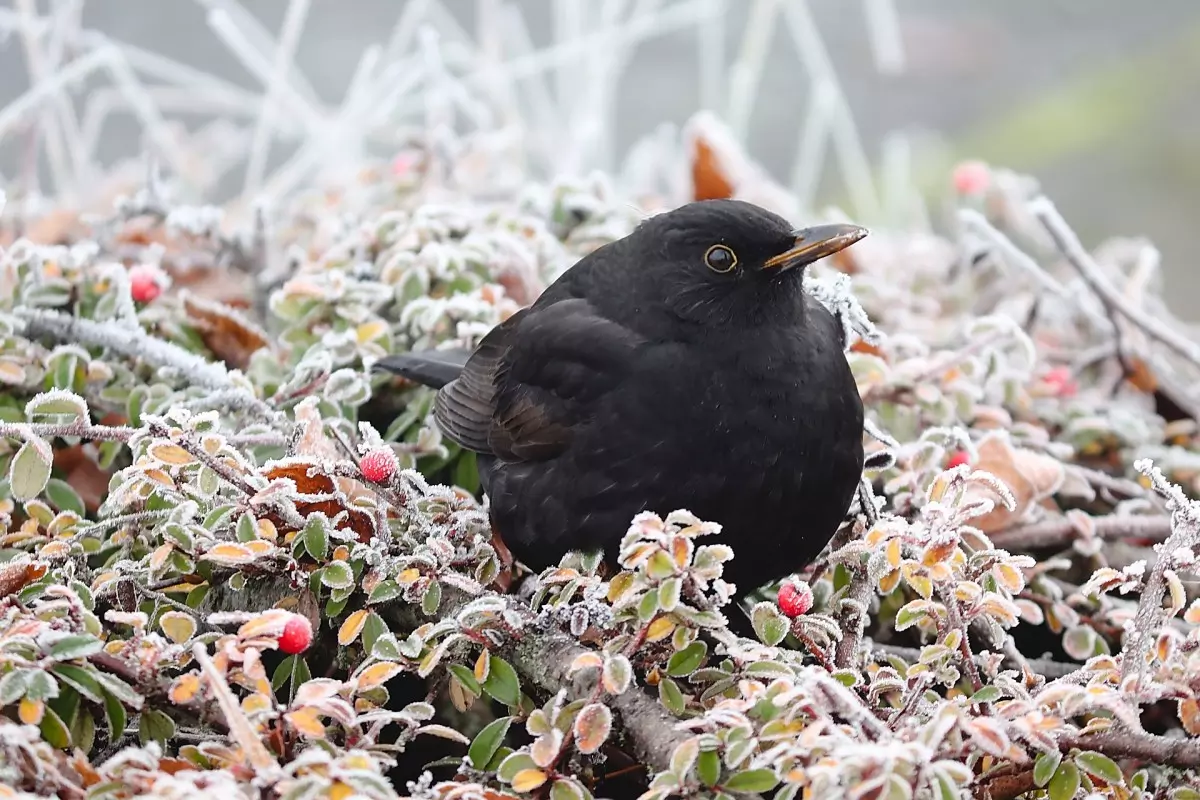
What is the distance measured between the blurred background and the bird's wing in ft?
A: 10.5

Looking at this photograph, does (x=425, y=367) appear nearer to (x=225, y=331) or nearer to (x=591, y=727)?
(x=225, y=331)

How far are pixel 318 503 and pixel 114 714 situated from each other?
1.50 feet

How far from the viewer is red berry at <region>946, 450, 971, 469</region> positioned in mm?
2166

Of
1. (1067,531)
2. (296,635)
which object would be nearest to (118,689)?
(296,635)

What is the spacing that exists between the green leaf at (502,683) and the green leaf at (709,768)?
32 centimetres

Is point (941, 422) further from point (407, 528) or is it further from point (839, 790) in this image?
point (839, 790)

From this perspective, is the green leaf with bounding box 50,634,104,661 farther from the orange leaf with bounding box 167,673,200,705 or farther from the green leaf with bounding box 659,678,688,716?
the green leaf with bounding box 659,678,688,716

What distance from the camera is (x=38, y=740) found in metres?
1.32

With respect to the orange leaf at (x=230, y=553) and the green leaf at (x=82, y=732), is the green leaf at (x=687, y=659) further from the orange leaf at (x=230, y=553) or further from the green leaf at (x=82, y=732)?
the green leaf at (x=82, y=732)

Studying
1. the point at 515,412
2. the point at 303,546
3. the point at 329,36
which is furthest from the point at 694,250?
the point at 329,36

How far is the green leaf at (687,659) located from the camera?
4.94ft

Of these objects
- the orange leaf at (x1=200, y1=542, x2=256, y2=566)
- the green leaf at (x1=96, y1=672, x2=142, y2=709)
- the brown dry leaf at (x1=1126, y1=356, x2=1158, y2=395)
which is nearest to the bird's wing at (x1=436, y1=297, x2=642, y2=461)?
the orange leaf at (x1=200, y1=542, x2=256, y2=566)

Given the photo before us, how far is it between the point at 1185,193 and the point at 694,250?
192 inches

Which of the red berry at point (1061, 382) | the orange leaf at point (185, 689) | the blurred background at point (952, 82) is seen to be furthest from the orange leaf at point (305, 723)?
the blurred background at point (952, 82)
